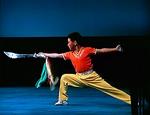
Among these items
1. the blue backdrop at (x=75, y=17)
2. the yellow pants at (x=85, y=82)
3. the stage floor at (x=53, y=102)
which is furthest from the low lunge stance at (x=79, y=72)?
the blue backdrop at (x=75, y=17)

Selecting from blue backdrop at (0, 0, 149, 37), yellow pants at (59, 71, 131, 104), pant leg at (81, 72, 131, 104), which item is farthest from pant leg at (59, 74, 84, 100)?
blue backdrop at (0, 0, 149, 37)

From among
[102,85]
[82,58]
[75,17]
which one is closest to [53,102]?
[82,58]

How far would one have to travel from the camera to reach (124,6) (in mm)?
9078

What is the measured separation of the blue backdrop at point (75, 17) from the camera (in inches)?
357

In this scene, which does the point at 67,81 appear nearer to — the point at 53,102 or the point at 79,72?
the point at 79,72

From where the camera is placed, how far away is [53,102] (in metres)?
7.20

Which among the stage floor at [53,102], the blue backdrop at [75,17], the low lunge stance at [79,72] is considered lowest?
the stage floor at [53,102]

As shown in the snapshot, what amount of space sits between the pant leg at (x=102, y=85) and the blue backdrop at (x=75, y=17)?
280 centimetres

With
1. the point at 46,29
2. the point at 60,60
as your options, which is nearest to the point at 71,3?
→ the point at 46,29

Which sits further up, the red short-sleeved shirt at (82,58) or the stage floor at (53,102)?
the red short-sleeved shirt at (82,58)

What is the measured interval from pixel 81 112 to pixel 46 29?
354 cm

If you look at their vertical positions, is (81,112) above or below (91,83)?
below

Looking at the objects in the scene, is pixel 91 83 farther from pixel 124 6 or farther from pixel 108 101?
pixel 124 6

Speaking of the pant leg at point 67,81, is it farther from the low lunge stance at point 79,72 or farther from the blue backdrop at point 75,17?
the blue backdrop at point 75,17
